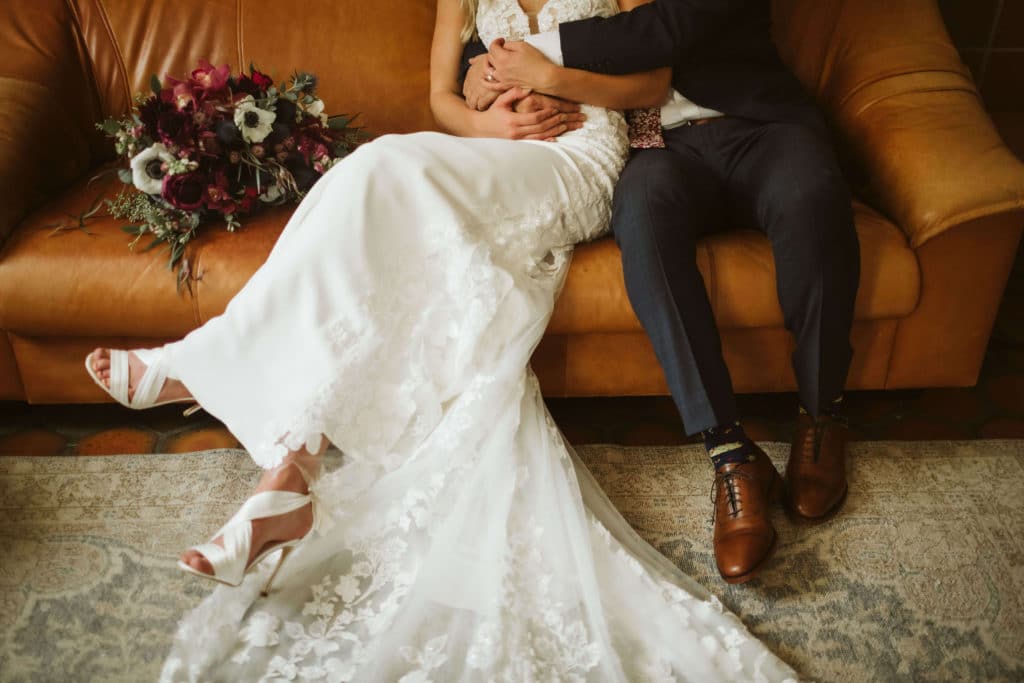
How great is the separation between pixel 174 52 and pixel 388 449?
141 centimetres

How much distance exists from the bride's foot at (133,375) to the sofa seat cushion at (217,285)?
188 mm

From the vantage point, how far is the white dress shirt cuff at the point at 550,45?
175 centimetres

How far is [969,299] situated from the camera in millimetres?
1690

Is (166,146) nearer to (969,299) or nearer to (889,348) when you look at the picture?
(889,348)

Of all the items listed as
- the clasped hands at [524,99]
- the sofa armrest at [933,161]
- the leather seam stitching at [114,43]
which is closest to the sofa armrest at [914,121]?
the sofa armrest at [933,161]

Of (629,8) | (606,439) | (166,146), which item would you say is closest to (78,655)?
(166,146)

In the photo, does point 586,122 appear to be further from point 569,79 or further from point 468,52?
point 468,52

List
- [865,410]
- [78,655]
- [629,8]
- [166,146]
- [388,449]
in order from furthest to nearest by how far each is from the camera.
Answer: [865,410] < [629,8] < [166,146] < [388,449] < [78,655]

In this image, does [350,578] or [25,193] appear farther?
[25,193]

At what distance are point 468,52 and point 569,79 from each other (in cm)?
34

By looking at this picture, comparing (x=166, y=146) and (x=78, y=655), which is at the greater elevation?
(x=166, y=146)

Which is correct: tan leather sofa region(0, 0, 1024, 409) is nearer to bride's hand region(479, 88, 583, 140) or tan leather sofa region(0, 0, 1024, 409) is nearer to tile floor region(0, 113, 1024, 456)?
tile floor region(0, 113, 1024, 456)

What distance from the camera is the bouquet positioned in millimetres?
1647

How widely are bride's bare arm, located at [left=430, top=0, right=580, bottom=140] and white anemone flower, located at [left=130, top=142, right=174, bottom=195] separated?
654 millimetres
